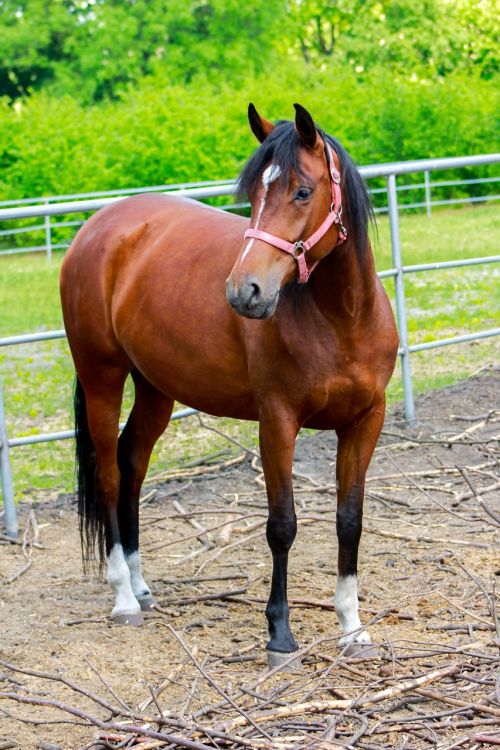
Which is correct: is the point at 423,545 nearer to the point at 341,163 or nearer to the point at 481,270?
the point at 341,163

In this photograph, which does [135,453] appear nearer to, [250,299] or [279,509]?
[279,509]

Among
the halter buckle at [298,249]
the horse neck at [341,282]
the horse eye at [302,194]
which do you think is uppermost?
the horse eye at [302,194]

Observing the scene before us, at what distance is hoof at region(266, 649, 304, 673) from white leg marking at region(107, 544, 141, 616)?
858 mm

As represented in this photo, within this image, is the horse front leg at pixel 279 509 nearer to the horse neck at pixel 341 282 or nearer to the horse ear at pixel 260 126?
the horse neck at pixel 341 282

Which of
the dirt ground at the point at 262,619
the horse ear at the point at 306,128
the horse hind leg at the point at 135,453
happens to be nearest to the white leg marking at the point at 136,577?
the horse hind leg at the point at 135,453

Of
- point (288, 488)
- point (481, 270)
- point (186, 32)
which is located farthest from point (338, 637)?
point (186, 32)

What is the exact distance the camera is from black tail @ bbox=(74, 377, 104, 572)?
4.74m

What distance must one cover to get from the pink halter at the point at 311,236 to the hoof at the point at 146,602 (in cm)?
181

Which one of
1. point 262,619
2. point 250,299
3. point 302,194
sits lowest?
point 262,619

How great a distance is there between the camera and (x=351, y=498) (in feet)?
13.0

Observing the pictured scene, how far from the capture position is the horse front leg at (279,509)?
376 cm

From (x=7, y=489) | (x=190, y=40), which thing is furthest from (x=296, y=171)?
(x=190, y=40)

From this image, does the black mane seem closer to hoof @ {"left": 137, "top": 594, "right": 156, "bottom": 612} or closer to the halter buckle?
the halter buckle

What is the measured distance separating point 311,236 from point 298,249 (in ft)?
0.26
